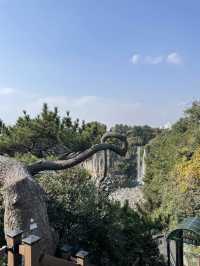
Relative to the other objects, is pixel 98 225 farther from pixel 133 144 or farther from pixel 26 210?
pixel 133 144

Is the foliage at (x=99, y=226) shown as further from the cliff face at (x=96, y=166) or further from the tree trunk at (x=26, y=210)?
the cliff face at (x=96, y=166)

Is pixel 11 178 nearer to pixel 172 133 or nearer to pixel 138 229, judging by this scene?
pixel 138 229

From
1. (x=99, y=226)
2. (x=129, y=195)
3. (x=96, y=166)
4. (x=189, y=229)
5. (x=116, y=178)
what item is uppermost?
(x=96, y=166)

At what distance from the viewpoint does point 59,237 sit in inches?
209

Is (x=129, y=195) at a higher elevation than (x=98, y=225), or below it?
below

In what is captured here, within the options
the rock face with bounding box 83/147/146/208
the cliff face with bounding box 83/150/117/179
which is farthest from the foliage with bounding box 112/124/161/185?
the cliff face with bounding box 83/150/117/179

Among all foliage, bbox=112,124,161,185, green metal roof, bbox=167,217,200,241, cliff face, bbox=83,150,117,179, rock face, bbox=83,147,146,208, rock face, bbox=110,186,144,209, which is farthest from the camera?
foliage, bbox=112,124,161,185

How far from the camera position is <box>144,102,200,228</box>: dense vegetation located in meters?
8.62

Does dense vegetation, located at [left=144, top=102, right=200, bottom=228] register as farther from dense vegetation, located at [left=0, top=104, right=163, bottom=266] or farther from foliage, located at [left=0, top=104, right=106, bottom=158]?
foliage, located at [left=0, top=104, right=106, bottom=158]

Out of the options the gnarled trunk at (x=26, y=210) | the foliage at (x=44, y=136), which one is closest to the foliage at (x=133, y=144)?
the foliage at (x=44, y=136)

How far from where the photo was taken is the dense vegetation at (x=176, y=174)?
8.62 meters

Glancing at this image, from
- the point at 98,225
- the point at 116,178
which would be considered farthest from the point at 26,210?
the point at 116,178

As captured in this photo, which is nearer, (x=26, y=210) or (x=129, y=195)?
(x=26, y=210)

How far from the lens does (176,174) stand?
395 inches
